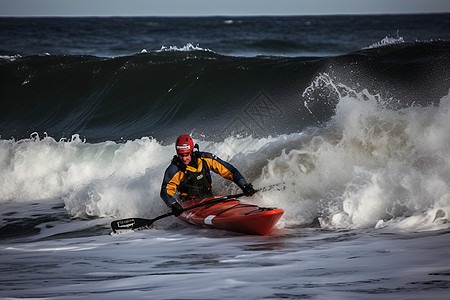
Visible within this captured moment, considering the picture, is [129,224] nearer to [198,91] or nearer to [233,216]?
[233,216]

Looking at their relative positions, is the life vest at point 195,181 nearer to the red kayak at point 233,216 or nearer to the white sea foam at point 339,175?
the red kayak at point 233,216

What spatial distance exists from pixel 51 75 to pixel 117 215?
32.0ft

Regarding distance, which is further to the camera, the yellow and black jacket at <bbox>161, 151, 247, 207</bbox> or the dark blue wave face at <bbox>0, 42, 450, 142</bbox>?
the dark blue wave face at <bbox>0, 42, 450, 142</bbox>

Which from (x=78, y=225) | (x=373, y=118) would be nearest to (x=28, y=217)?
(x=78, y=225)

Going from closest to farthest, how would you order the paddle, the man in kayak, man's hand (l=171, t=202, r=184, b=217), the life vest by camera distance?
1. man's hand (l=171, t=202, r=184, b=217)
2. the paddle
3. the man in kayak
4. the life vest

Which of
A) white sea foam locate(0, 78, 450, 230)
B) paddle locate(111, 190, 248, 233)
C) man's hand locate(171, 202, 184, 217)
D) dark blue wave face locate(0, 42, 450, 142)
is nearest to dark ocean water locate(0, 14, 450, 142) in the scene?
dark blue wave face locate(0, 42, 450, 142)

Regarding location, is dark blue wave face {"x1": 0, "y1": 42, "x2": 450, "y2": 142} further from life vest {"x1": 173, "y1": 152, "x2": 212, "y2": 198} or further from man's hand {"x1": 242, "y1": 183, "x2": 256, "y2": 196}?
man's hand {"x1": 242, "y1": 183, "x2": 256, "y2": 196}

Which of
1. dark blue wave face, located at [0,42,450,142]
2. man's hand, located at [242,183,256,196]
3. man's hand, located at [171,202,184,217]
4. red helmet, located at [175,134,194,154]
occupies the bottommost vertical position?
man's hand, located at [171,202,184,217]

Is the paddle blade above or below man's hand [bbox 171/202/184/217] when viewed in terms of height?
below

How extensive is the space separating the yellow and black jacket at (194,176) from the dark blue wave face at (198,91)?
373 centimetres

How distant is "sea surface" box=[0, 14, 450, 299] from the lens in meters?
4.94

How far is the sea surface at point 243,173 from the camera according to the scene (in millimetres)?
4938

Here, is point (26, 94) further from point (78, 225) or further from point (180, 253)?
point (180, 253)

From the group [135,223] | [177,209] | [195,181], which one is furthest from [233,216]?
[135,223]
